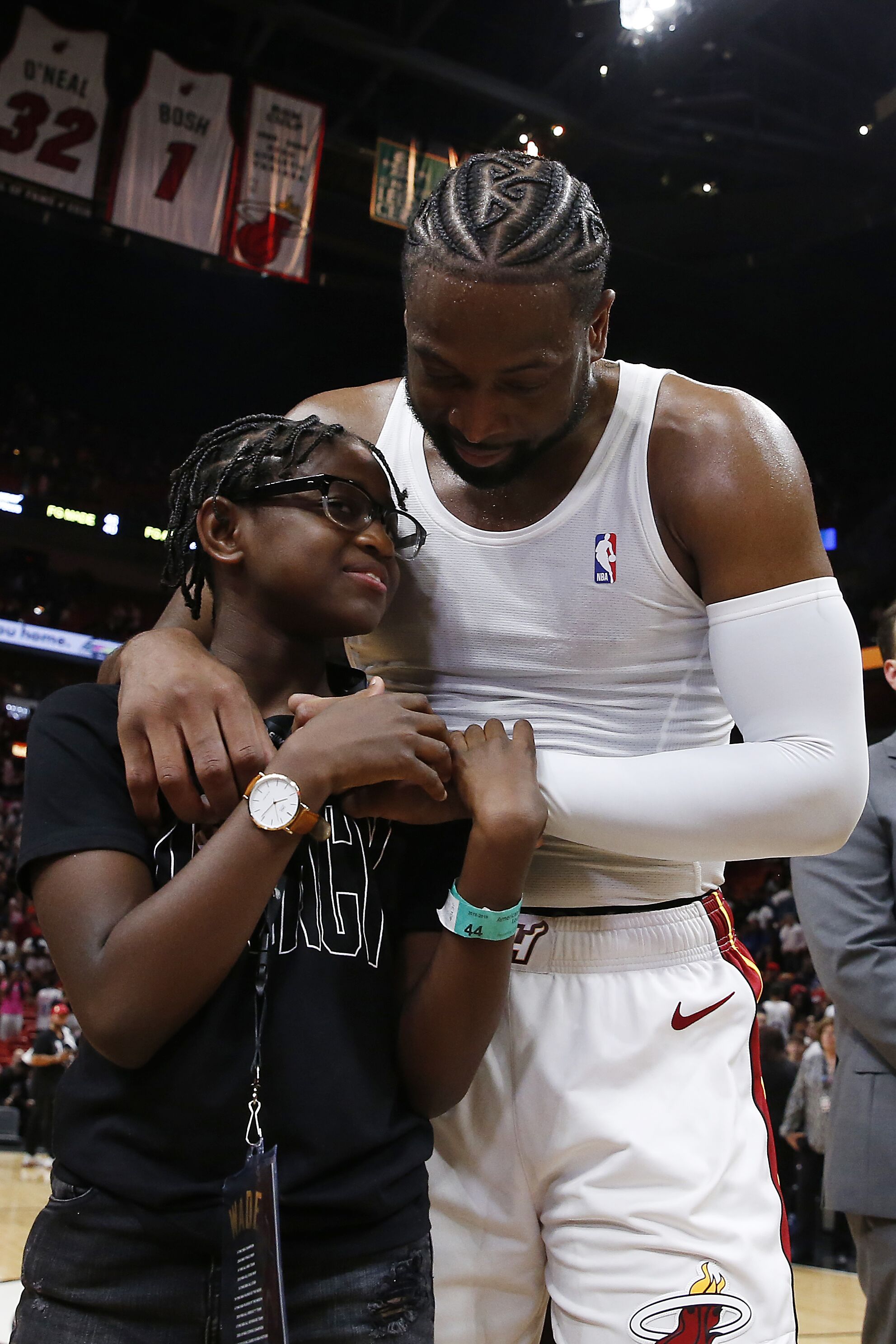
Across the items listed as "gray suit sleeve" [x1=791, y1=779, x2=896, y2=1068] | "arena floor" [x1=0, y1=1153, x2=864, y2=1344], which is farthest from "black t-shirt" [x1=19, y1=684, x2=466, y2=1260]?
"arena floor" [x1=0, y1=1153, x2=864, y2=1344]

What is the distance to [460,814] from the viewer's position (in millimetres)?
1427

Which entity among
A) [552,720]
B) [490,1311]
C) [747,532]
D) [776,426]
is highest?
[776,426]

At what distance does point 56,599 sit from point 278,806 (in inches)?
653

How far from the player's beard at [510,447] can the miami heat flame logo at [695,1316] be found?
993 millimetres

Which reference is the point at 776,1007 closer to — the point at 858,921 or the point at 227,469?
the point at 858,921

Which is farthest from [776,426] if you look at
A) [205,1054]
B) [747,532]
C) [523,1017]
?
[205,1054]

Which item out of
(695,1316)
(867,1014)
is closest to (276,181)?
(867,1014)

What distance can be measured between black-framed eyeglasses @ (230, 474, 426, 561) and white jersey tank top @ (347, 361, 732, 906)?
10 centimetres

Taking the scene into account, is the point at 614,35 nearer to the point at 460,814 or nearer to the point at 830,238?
the point at 830,238

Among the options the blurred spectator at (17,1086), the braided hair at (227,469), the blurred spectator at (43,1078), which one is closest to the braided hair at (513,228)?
the braided hair at (227,469)

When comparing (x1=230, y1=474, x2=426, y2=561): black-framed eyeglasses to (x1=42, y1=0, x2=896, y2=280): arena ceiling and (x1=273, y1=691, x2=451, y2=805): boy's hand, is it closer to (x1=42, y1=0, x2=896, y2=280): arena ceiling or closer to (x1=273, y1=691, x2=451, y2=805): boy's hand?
(x1=273, y1=691, x2=451, y2=805): boy's hand

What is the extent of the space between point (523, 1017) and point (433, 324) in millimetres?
875

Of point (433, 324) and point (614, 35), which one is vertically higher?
point (614, 35)

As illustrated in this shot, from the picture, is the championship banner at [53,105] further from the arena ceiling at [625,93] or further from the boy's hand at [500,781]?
the boy's hand at [500,781]
